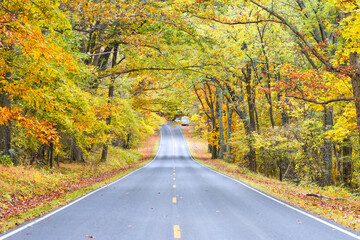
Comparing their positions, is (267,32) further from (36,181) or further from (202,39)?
(36,181)

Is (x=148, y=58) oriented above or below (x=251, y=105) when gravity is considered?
above

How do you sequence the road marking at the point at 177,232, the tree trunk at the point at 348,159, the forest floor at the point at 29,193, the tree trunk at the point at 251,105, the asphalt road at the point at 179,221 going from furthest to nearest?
the tree trunk at the point at 251,105
the tree trunk at the point at 348,159
the forest floor at the point at 29,193
the asphalt road at the point at 179,221
the road marking at the point at 177,232

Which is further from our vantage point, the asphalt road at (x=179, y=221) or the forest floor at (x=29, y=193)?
the forest floor at (x=29, y=193)

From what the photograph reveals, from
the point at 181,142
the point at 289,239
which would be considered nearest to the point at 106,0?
the point at 289,239

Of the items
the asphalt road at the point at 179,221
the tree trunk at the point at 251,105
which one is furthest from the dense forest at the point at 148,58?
the asphalt road at the point at 179,221

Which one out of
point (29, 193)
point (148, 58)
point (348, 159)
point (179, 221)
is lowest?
point (179, 221)

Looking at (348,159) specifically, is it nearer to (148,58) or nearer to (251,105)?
(251,105)

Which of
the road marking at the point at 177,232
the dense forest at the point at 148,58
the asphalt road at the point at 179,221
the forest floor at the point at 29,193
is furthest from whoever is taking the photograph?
the dense forest at the point at 148,58

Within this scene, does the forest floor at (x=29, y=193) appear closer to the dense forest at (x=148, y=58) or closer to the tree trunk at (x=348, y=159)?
the dense forest at (x=148, y=58)

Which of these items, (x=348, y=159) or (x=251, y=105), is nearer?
(x=348, y=159)

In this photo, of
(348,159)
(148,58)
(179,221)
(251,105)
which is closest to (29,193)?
(179,221)

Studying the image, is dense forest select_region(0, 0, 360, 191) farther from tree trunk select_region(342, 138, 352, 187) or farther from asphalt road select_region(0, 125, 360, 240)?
asphalt road select_region(0, 125, 360, 240)

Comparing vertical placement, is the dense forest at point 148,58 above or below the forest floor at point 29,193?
above

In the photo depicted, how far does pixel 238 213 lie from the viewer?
28.9 feet
